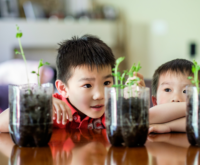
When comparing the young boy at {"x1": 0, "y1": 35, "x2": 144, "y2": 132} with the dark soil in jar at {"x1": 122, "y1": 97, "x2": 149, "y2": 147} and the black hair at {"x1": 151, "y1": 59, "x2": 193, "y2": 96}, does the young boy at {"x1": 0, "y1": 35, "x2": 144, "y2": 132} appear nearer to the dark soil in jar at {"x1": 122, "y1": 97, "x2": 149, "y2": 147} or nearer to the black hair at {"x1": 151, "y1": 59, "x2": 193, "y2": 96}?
the black hair at {"x1": 151, "y1": 59, "x2": 193, "y2": 96}

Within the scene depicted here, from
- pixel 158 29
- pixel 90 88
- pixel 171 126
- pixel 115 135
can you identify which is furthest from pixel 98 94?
pixel 158 29

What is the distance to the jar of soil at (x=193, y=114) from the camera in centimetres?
70

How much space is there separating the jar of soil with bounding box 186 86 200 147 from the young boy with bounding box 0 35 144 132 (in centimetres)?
44

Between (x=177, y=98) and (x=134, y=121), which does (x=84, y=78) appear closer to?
(x=177, y=98)

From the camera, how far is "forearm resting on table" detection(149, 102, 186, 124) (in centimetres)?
98

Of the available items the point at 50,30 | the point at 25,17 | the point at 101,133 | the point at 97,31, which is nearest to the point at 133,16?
the point at 97,31

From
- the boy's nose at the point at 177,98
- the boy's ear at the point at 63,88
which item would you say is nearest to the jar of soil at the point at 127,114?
the boy's nose at the point at 177,98

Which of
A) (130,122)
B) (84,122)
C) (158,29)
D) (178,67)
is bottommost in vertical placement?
(84,122)

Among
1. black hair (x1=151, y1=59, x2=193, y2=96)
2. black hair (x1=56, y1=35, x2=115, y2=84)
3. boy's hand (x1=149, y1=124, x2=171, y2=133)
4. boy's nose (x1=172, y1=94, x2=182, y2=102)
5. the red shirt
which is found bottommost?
the red shirt

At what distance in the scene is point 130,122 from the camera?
70cm

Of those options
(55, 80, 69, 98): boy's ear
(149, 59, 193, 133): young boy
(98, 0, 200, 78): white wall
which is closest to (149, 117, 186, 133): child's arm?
(149, 59, 193, 133): young boy

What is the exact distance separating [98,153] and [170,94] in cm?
65

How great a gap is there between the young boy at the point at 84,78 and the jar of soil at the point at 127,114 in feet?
1.36

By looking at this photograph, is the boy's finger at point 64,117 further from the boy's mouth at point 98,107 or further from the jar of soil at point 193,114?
the jar of soil at point 193,114
